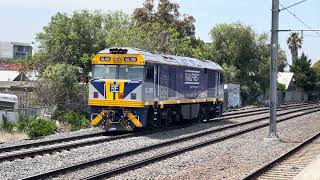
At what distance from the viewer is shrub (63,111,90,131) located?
26319 mm

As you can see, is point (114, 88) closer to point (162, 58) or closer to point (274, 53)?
point (162, 58)

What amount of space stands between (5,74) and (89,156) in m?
48.5

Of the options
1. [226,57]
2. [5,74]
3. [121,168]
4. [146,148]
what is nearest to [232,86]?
[226,57]

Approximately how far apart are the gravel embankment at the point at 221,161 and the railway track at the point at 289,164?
350 mm

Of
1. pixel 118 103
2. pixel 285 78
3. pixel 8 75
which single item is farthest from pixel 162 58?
pixel 285 78

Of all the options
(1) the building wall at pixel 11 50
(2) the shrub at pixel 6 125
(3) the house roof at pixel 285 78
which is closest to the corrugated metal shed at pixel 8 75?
(2) the shrub at pixel 6 125

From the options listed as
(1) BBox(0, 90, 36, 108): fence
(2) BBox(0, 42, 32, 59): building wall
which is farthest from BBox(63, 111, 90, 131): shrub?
(2) BBox(0, 42, 32, 59): building wall

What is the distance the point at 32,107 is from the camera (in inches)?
1062

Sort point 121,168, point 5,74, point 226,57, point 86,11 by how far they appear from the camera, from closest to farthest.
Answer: point 121,168, point 86,11, point 5,74, point 226,57

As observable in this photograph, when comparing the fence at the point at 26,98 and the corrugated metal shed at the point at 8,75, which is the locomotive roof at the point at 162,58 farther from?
the corrugated metal shed at the point at 8,75

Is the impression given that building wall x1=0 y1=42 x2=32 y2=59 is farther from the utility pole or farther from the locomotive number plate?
the utility pole

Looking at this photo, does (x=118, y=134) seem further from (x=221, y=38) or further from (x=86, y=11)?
(x=221, y=38)

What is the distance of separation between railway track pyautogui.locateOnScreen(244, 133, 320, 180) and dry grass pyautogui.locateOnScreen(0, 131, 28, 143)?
33.9ft

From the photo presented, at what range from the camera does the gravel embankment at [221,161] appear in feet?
43.8
